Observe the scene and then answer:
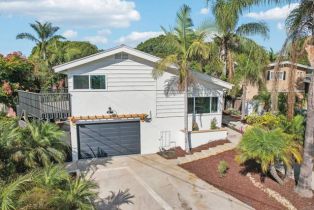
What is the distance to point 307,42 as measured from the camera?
11.1 m

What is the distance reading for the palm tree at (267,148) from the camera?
11531 mm

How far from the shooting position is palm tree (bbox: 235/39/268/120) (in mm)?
21075

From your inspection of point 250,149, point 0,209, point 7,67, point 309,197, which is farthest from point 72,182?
point 7,67

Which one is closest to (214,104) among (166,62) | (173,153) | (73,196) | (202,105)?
(202,105)

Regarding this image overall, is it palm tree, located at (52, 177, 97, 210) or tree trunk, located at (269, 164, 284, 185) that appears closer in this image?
palm tree, located at (52, 177, 97, 210)

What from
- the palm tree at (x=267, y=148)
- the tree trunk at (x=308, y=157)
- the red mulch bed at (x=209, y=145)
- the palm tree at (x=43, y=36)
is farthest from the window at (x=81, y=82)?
the palm tree at (x=43, y=36)

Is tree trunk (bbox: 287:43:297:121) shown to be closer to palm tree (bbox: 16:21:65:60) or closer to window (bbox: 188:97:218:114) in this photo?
window (bbox: 188:97:218:114)

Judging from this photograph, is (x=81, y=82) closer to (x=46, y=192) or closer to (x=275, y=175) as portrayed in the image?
(x=46, y=192)

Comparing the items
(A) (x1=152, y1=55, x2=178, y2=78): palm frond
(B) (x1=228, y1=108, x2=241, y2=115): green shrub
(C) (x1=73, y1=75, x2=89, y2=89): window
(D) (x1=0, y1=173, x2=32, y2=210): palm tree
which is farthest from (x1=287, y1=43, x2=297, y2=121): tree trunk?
(B) (x1=228, y1=108, x2=241, y2=115): green shrub

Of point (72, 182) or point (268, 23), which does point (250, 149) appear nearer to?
point (72, 182)

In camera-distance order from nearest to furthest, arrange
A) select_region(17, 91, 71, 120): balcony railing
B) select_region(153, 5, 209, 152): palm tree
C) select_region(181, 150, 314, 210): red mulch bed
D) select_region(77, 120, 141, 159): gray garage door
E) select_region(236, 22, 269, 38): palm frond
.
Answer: select_region(181, 150, 314, 210): red mulch bed
select_region(17, 91, 71, 120): balcony railing
select_region(153, 5, 209, 152): palm tree
select_region(77, 120, 141, 159): gray garage door
select_region(236, 22, 269, 38): palm frond

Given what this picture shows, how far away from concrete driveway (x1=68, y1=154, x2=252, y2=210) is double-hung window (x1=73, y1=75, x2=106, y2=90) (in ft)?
12.9

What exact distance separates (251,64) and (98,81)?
13.7m

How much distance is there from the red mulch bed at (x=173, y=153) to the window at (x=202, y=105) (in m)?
2.43
